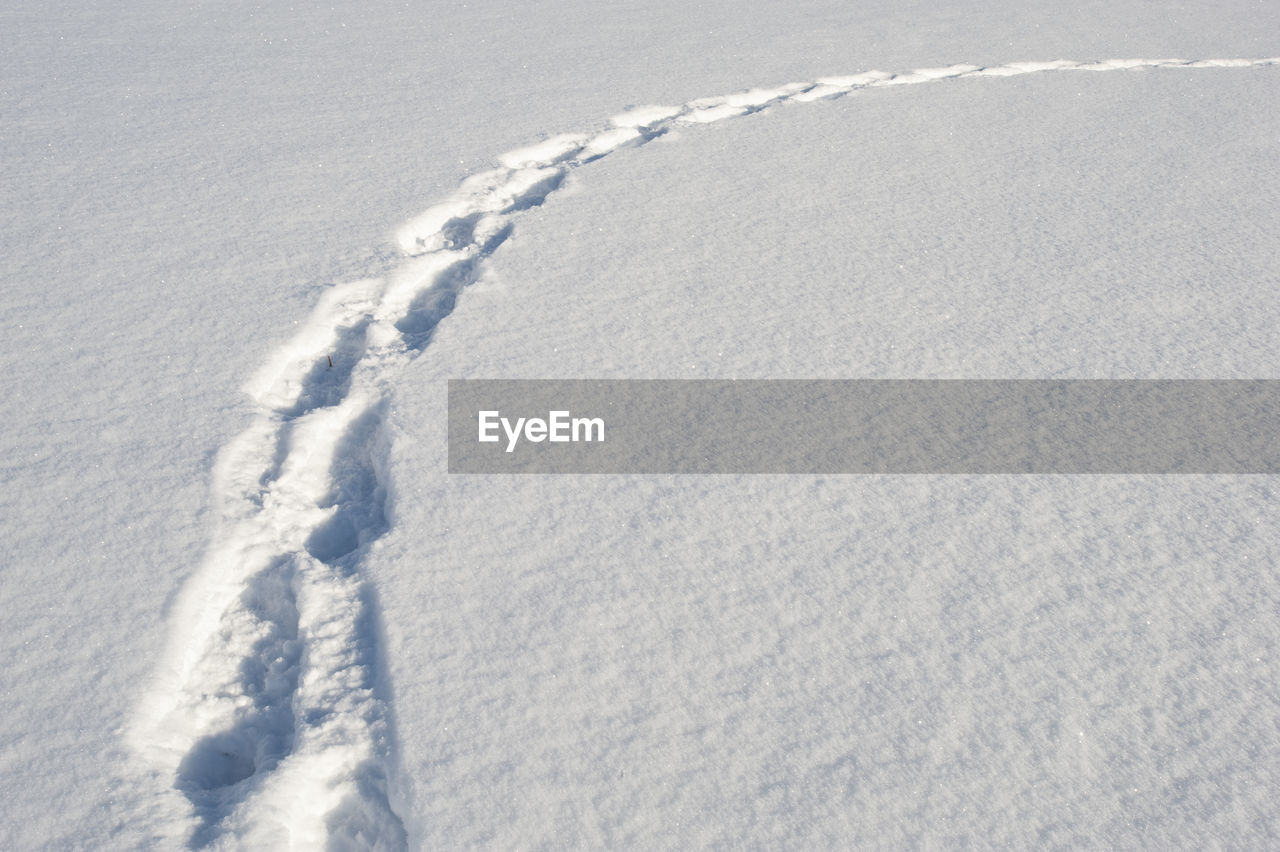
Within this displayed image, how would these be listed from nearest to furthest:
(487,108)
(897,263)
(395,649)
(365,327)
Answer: (395,649), (365,327), (897,263), (487,108)

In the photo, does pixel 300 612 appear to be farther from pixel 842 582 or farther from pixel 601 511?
pixel 842 582

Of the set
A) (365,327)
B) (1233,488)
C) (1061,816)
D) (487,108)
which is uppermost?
(487,108)

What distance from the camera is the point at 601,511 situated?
160 centimetres

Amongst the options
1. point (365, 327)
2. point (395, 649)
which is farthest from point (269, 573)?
point (365, 327)

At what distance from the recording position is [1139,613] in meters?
1.40

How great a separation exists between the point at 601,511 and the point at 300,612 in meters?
0.53

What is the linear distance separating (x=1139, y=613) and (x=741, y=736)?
2.27ft

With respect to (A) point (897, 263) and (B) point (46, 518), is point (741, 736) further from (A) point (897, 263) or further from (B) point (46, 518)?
(A) point (897, 263)

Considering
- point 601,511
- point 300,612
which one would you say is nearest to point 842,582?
point 601,511

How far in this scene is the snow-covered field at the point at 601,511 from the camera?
1184 millimetres

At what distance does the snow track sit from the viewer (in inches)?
47.1

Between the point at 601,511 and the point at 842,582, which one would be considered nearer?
the point at 842,582

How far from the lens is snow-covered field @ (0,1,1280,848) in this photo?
118 cm

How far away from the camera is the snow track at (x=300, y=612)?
120 centimetres
